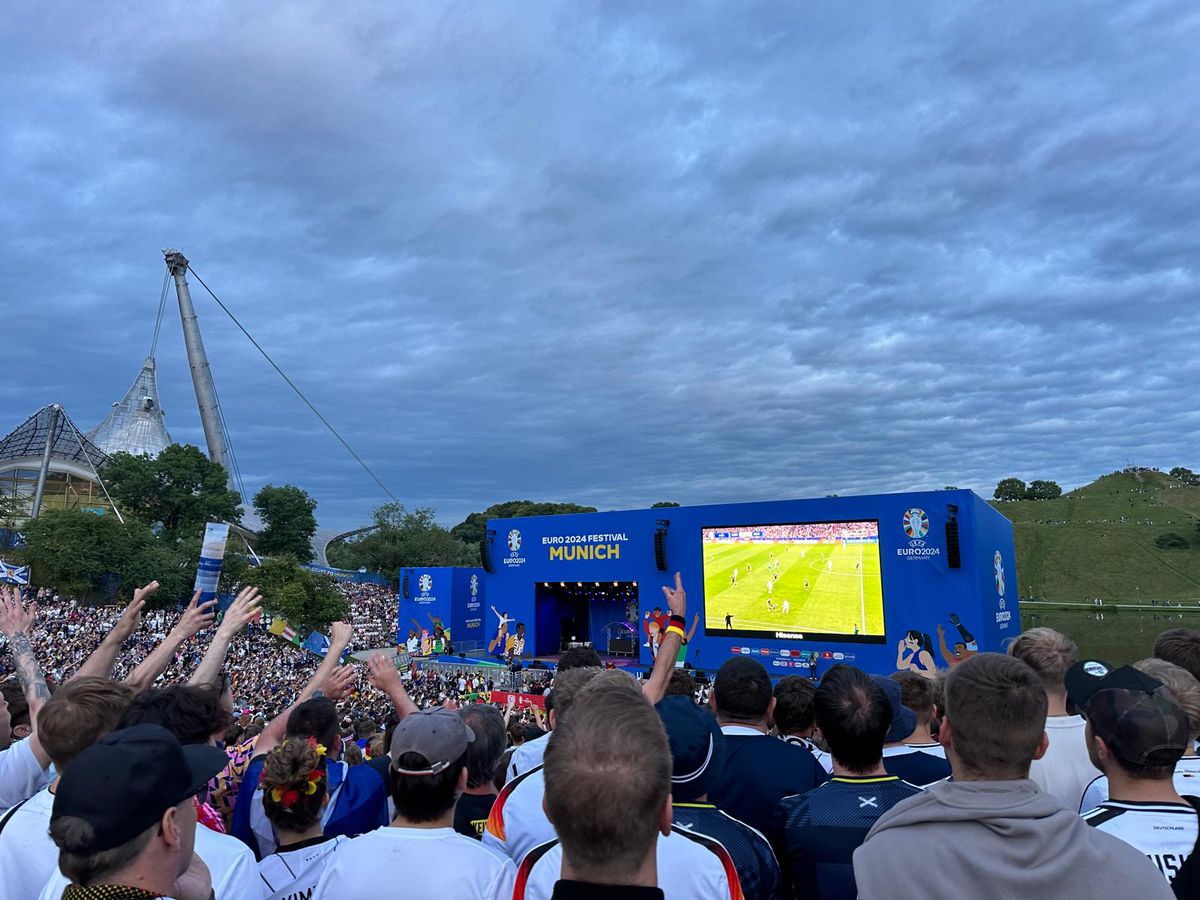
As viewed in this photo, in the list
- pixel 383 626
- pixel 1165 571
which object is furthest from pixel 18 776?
pixel 1165 571

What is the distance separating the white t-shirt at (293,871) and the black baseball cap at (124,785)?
102 cm

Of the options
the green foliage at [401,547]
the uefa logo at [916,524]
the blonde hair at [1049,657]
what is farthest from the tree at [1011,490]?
the blonde hair at [1049,657]

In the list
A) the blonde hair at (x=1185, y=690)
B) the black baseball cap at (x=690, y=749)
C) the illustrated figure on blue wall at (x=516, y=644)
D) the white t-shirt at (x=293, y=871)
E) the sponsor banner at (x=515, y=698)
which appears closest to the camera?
the black baseball cap at (x=690, y=749)

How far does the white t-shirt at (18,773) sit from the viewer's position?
2785 millimetres

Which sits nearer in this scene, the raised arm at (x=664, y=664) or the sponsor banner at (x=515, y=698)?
the raised arm at (x=664, y=664)

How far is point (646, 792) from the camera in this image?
1.43m

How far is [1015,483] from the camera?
96.0 m

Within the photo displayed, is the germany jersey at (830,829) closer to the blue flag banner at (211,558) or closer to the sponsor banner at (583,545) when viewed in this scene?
the blue flag banner at (211,558)

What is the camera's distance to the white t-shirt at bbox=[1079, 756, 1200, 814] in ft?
7.68

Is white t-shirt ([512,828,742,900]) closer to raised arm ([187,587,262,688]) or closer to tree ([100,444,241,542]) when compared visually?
raised arm ([187,587,262,688])

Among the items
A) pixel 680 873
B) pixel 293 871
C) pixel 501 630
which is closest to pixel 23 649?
pixel 293 871

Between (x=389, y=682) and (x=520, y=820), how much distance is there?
1145 mm

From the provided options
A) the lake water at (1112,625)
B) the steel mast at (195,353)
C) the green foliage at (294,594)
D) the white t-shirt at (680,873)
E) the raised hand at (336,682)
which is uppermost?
the steel mast at (195,353)

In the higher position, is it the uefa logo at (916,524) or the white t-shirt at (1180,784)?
the uefa logo at (916,524)
